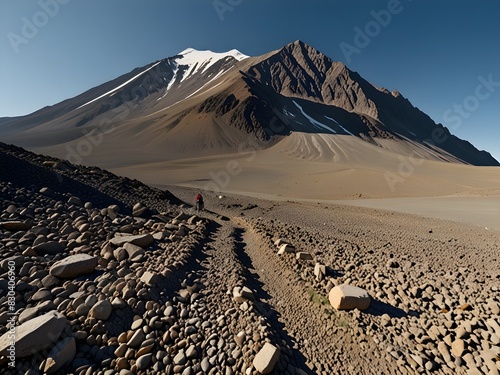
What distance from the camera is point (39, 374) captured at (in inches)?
109

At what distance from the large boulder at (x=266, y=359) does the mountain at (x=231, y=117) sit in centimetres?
5024

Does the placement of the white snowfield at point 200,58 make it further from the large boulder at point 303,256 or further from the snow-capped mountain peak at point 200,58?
the large boulder at point 303,256

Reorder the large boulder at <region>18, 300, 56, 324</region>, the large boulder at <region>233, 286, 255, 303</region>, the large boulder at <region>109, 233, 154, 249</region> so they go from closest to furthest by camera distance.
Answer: the large boulder at <region>18, 300, 56, 324</region>
the large boulder at <region>233, 286, 255, 303</region>
the large boulder at <region>109, 233, 154, 249</region>

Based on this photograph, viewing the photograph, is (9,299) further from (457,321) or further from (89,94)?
(89,94)

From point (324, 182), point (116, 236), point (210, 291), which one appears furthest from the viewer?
point (324, 182)

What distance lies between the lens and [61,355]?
2.90 m

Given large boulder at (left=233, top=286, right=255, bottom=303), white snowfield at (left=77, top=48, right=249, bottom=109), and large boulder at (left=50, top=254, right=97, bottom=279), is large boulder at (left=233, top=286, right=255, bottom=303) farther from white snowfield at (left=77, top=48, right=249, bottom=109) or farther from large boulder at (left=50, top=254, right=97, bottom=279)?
white snowfield at (left=77, top=48, right=249, bottom=109)

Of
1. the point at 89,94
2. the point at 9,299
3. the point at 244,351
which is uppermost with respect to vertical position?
the point at 89,94

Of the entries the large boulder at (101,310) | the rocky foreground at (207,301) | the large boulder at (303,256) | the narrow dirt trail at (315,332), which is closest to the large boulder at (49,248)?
the rocky foreground at (207,301)

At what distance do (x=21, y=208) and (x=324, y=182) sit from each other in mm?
29820

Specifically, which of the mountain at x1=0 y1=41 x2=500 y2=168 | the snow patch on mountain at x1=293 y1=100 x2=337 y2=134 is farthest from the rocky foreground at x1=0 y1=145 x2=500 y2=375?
the snow patch on mountain at x1=293 y1=100 x2=337 y2=134

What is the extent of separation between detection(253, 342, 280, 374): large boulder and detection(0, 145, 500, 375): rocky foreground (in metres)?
0.02

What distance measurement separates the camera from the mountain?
67250mm

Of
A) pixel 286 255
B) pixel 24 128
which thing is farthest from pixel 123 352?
pixel 24 128
